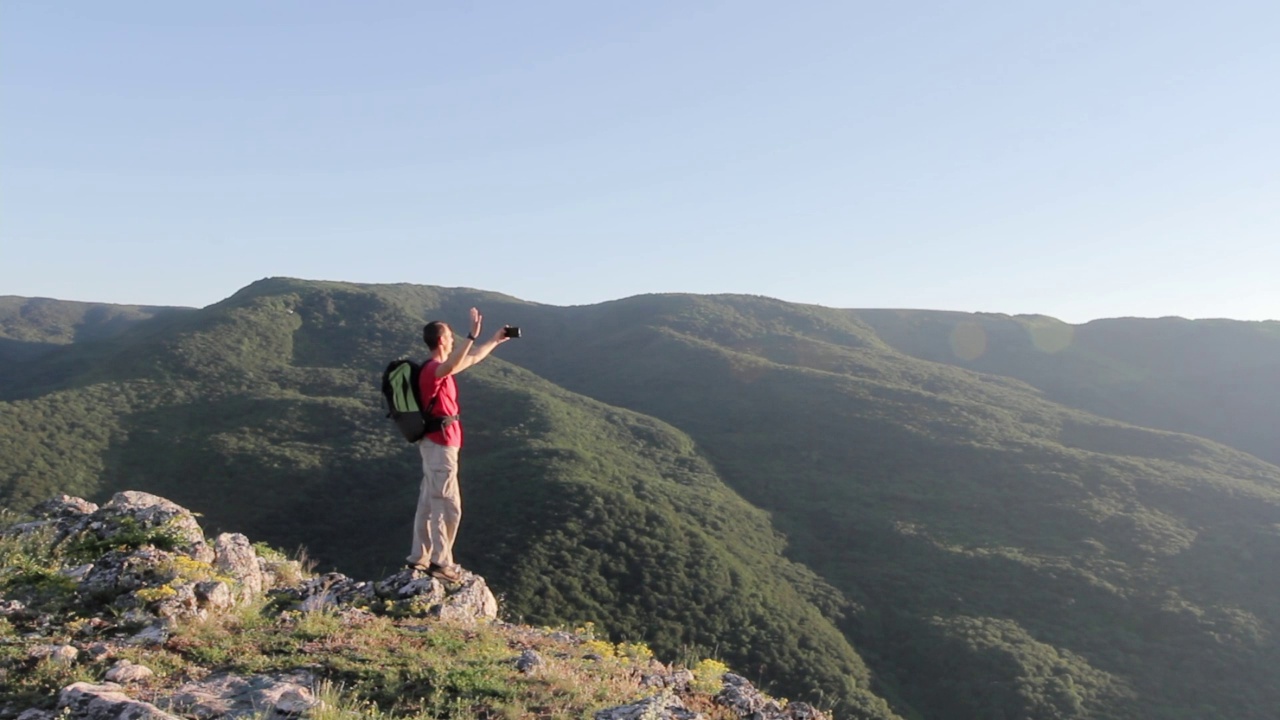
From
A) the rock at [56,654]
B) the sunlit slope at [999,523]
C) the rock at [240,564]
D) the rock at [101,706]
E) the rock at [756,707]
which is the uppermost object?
the rock at [101,706]

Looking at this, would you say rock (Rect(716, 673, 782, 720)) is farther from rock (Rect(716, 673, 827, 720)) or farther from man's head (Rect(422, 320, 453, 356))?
man's head (Rect(422, 320, 453, 356))

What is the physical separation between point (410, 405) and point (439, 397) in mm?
244

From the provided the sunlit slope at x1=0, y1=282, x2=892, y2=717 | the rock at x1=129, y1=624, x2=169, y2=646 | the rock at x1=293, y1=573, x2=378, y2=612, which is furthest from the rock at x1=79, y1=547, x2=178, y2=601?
the sunlit slope at x1=0, y1=282, x2=892, y2=717

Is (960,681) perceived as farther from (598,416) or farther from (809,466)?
(598,416)

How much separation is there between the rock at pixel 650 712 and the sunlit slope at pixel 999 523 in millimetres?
45096

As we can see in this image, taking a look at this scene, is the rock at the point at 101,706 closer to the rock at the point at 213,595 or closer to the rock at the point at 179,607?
the rock at the point at 179,607

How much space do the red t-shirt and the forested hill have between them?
3074 cm

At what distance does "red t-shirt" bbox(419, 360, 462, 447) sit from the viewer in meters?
6.70

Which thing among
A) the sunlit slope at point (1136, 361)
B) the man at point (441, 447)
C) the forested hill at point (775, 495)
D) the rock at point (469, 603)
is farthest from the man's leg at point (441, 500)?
the sunlit slope at point (1136, 361)

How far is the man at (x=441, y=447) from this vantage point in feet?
21.4

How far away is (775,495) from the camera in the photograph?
73.7m

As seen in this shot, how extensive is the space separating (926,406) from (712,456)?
1056 inches

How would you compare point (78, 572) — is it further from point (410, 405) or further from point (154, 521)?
point (410, 405)

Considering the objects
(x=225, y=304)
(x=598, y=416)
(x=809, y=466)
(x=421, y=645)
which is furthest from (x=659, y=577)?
(x=225, y=304)
